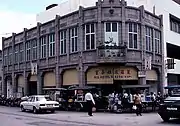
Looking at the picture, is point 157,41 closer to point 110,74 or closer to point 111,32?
point 111,32

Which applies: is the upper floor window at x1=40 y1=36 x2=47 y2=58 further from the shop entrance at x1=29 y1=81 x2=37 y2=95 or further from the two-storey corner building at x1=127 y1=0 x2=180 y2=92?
the two-storey corner building at x1=127 y1=0 x2=180 y2=92

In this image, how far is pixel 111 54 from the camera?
2780cm

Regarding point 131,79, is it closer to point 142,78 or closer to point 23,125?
point 142,78

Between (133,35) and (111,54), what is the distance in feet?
11.8

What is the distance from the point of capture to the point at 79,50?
3044 cm

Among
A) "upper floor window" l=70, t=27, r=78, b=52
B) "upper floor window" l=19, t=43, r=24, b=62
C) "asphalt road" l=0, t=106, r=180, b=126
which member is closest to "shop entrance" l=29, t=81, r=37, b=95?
"upper floor window" l=19, t=43, r=24, b=62

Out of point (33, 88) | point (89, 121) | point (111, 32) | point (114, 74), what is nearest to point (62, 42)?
point (111, 32)

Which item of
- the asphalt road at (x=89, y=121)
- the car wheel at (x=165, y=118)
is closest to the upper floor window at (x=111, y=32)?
the asphalt road at (x=89, y=121)

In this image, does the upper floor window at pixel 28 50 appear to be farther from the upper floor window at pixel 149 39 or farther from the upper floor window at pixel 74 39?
the upper floor window at pixel 149 39

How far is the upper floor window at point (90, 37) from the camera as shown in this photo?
2961 cm

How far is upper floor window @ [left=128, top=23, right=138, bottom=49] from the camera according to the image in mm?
29578

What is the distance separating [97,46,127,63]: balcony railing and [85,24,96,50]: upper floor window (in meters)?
1.62

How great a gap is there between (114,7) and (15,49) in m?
19.7

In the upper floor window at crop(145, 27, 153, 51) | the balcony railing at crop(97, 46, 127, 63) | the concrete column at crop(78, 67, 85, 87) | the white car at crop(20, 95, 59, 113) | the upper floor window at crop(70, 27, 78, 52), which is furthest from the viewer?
the upper floor window at crop(145, 27, 153, 51)
